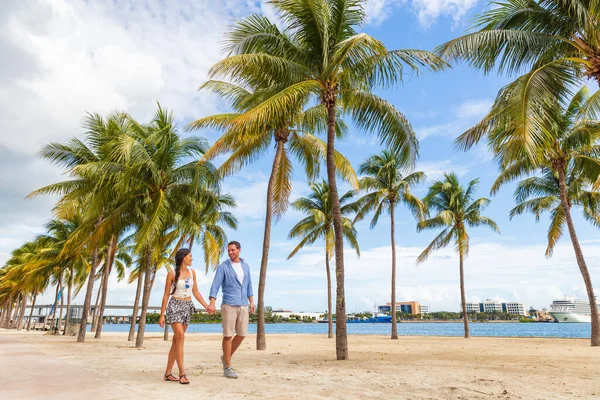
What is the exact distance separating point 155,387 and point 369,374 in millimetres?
3539

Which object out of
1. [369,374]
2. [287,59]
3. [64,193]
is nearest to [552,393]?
[369,374]

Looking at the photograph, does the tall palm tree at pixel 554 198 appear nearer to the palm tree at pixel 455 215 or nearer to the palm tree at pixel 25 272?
the palm tree at pixel 455 215

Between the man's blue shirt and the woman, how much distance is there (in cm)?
36

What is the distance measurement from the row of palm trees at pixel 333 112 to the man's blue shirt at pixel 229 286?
3943 millimetres

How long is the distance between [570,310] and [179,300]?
12532 centimetres

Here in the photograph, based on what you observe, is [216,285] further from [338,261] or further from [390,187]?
[390,187]

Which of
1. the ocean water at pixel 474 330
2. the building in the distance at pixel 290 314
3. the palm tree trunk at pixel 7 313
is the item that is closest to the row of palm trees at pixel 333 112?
the ocean water at pixel 474 330

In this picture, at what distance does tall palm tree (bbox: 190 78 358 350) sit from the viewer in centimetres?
1365

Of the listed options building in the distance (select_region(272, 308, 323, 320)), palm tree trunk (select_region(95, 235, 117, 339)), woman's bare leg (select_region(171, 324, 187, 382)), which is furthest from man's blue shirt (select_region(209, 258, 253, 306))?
building in the distance (select_region(272, 308, 323, 320))

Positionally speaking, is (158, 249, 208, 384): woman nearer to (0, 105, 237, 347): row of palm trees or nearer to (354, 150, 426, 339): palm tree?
(0, 105, 237, 347): row of palm trees

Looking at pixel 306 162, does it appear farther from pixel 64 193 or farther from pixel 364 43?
pixel 64 193

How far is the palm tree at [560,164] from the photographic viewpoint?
35.7 ft

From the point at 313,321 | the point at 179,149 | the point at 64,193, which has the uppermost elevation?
the point at 179,149

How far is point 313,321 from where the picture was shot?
169875 millimetres
